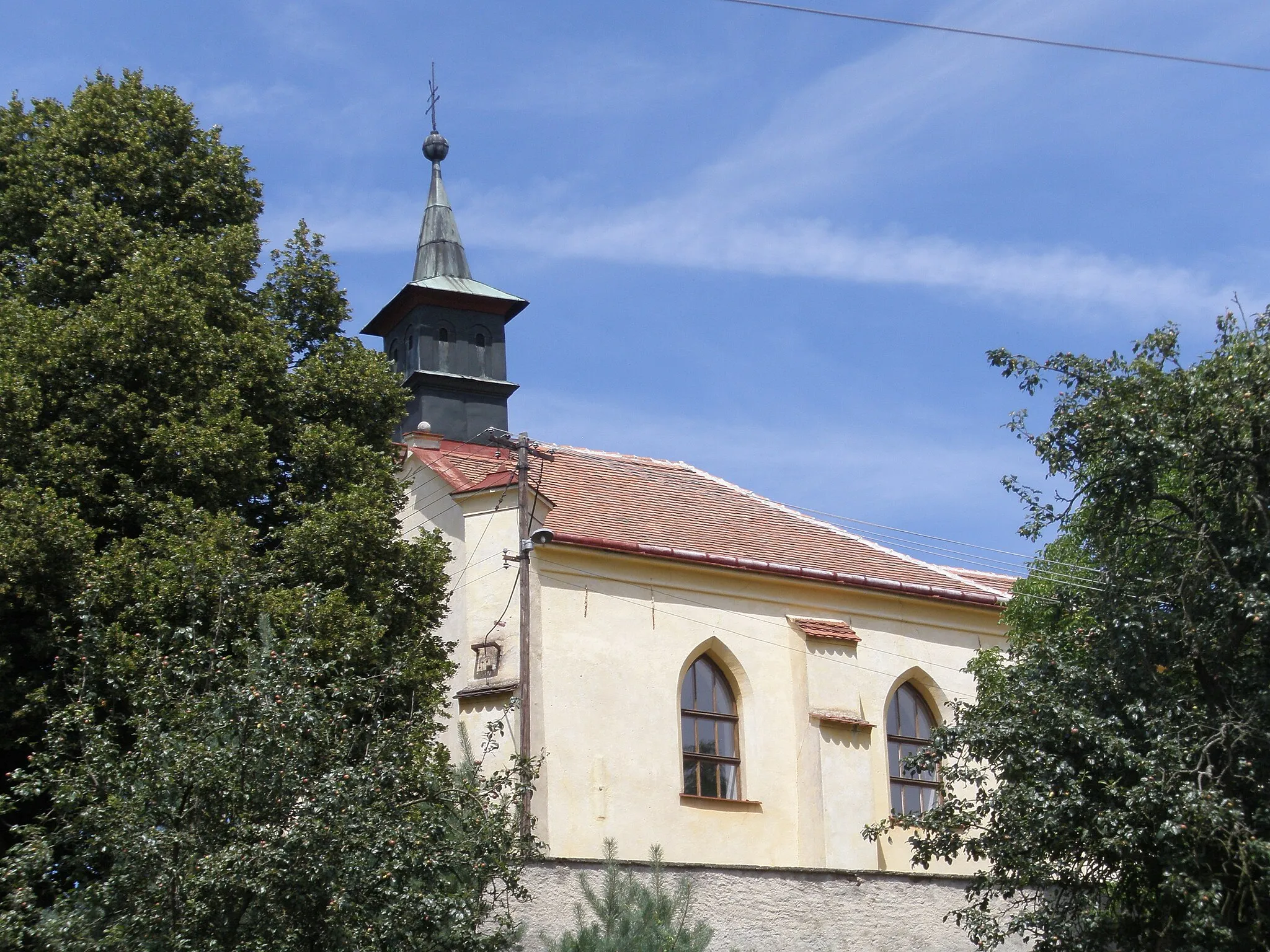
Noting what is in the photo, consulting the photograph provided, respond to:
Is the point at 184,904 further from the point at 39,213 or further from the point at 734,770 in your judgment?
the point at 734,770

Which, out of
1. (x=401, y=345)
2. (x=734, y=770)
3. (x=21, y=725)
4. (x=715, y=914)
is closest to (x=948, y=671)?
(x=734, y=770)

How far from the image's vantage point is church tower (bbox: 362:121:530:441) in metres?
31.3

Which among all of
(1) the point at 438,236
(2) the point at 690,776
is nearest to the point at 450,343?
(1) the point at 438,236

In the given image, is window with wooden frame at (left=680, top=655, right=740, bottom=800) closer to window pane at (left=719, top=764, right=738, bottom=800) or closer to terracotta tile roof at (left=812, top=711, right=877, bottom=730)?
window pane at (left=719, top=764, right=738, bottom=800)

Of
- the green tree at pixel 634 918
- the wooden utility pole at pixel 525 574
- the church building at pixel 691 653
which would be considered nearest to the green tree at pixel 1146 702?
the green tree at pixel 634 918

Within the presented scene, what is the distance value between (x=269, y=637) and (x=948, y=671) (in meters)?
17.2

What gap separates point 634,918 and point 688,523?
13072mm

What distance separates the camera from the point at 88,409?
15.2 metres

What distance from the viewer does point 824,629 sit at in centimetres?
2469

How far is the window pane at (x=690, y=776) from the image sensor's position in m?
23.2

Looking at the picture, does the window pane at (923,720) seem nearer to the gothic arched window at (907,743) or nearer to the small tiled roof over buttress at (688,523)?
the gothic arched window at (907,743)

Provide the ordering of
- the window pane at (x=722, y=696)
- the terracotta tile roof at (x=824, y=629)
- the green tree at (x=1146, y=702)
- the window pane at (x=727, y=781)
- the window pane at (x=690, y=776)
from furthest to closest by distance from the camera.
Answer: the terracotta tile roof at (x=824, y=629)
the window pane at (x=722, y=696)
the window pane at (x=727, y=781)
the window pane at (x=690, y=776)
the green tree at (x=1146, y=702)

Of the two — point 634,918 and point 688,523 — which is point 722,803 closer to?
point 688,523

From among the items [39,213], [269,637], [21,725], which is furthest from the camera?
[39,213]
